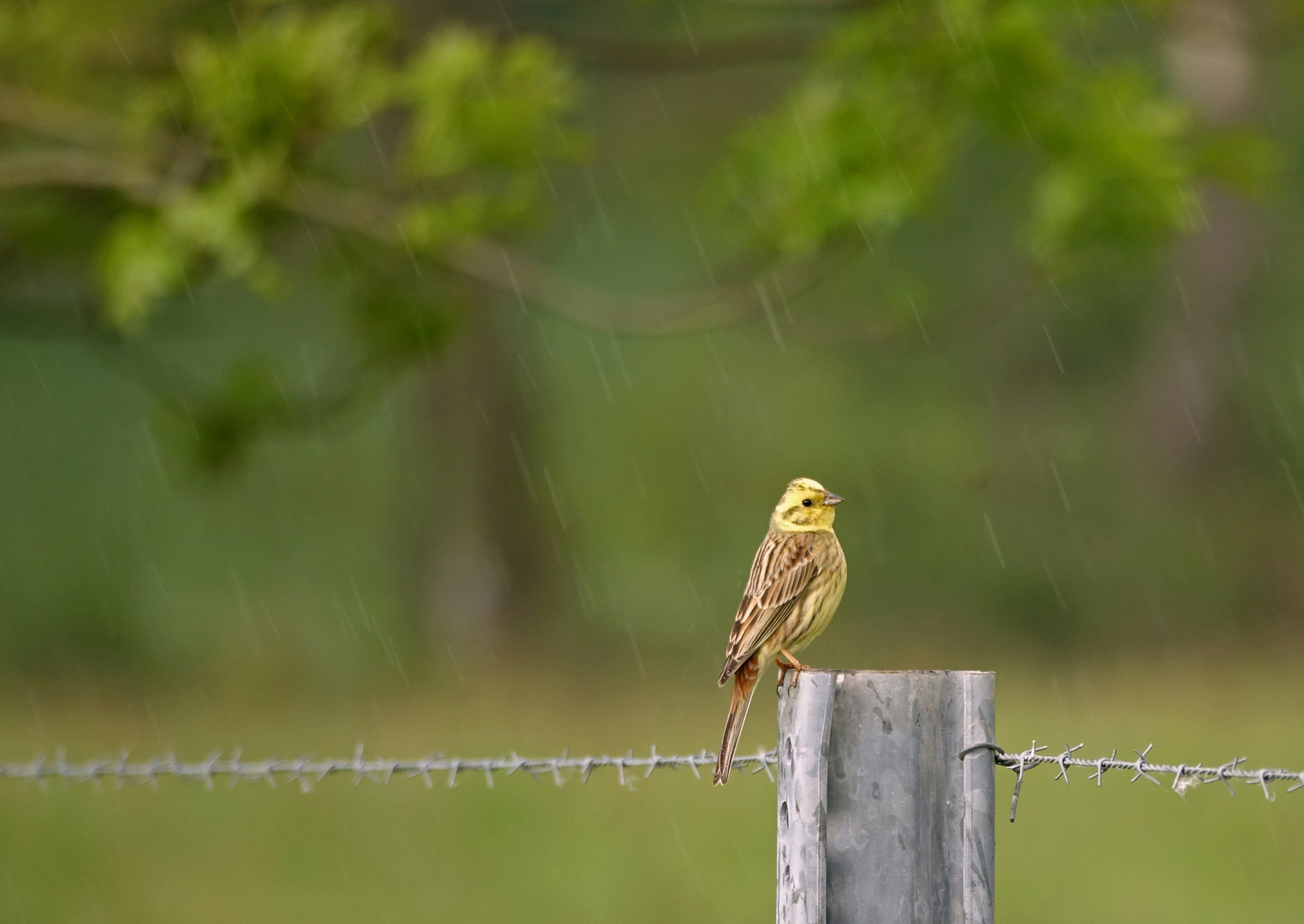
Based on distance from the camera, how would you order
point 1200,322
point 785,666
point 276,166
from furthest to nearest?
1. point 1200,322
2. point 276,166
3. point 785,666

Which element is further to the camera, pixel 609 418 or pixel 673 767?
pixel 609 418

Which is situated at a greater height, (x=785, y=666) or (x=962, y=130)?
(x=962, y=130)

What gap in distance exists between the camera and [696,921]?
820 centimetres

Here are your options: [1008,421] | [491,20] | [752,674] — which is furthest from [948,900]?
[1008,421]

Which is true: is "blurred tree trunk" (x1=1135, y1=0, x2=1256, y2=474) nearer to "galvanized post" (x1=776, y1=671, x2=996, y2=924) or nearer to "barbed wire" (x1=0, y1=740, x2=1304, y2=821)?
"barbed wire" (x1=0, y1=740, x2=1304, y2=821)

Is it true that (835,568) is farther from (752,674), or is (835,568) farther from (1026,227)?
(1026,227)

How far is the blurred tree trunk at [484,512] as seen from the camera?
15961 mm

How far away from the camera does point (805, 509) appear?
4.55 meters

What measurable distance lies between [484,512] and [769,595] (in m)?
12.2

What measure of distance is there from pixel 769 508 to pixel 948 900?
16.8 meters

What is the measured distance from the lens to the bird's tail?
11.6ft

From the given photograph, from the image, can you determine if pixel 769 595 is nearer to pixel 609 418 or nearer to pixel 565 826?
pixel 565 826

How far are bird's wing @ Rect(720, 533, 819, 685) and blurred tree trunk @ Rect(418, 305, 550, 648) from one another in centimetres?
1156

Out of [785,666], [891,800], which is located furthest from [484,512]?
[891,800]
